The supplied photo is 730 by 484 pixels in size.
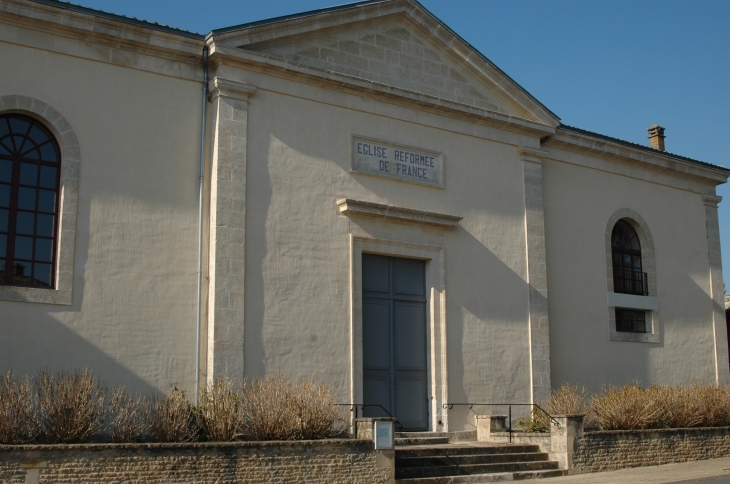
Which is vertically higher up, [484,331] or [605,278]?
[605,278]

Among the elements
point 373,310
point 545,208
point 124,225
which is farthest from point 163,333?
point 545,208

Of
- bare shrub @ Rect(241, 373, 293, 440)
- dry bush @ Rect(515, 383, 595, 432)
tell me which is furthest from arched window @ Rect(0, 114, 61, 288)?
dry bush @ Rect(515, 383, 595, 432)

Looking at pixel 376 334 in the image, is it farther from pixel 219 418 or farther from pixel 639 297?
pixel 639 297

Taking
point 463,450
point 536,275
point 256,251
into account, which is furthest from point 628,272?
point 256,251

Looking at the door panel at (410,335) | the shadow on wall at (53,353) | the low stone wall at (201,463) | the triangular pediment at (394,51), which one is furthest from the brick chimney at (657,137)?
the shadow on wall at (53,353)

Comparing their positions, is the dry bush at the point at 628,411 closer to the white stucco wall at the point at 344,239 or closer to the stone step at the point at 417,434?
the white stucco wall at the point at 344,239

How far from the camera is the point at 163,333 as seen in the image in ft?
42.1

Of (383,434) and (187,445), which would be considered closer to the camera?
(187,445)

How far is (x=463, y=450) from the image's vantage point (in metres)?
13.3

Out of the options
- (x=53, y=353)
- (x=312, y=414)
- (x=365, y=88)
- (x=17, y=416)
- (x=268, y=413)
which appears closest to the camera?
(x=17, y=416)

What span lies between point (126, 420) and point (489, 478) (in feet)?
18.2

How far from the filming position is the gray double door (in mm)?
14781

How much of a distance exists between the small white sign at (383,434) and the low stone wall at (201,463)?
11cm

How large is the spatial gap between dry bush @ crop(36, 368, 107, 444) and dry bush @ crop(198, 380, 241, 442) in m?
1.38
